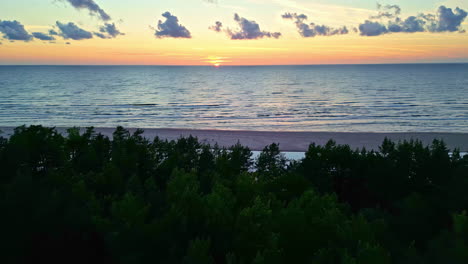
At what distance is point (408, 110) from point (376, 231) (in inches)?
1923

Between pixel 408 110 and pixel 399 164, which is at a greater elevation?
pixel 399 164

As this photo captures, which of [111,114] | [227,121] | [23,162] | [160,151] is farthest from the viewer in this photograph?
[111,114]

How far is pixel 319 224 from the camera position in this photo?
3760 mm

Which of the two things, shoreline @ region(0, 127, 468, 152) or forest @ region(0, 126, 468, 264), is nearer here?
forest @ region(0, 126, 468, 264)

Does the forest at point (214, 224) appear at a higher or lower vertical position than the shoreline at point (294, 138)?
higher

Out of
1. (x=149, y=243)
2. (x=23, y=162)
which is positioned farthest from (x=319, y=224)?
(x=23, y=162)

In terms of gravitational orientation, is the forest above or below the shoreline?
above

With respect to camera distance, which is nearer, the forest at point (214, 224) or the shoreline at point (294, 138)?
the forest at point (214, 224)

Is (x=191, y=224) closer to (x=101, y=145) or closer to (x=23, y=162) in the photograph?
(x=23, y=162)

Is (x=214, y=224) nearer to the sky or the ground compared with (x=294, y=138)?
nearer to the sky

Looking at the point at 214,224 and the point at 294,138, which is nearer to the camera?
the point at 214,224

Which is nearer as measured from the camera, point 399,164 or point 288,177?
point 288,177

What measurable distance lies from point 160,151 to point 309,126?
31393mm

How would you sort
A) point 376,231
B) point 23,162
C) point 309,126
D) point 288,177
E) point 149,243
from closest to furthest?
1. point 149,243
2. point 376,231
3. point 288,177
4. point 23,162
5. point 309,126
